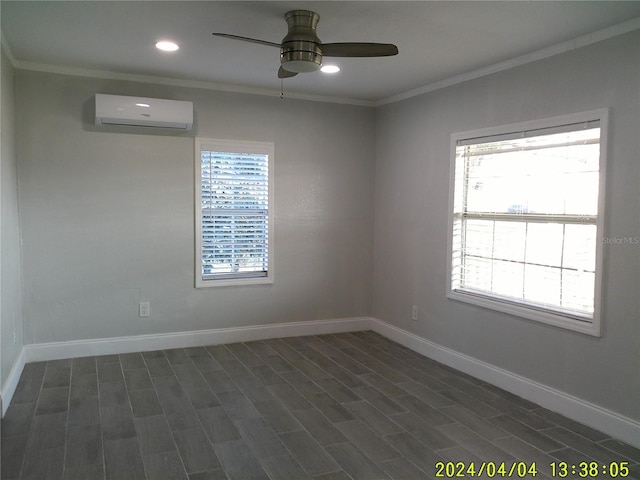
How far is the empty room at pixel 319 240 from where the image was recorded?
2.83 metres

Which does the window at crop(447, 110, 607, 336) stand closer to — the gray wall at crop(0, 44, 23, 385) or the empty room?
the empty room

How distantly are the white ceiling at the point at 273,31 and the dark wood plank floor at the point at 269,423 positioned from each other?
248 centimetres

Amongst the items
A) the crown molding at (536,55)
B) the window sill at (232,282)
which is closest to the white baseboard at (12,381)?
the window sill at (232,282)

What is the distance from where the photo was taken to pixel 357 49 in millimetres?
2771

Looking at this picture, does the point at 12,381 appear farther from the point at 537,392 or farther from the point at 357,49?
the point at 537,392

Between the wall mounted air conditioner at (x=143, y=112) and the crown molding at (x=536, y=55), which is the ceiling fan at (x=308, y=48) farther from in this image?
the wall mounted air conditioner at (x=143, y=112)

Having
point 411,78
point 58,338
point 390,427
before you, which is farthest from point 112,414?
point 411,78

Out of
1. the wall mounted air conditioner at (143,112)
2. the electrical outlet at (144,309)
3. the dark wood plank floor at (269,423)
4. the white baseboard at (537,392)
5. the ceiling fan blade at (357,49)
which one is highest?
the ceiling fan blade at (357,49)

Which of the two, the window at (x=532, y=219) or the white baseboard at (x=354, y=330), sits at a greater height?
the window at (x=532, y=219)

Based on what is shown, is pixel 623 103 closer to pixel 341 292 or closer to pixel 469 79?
pixel 469 79

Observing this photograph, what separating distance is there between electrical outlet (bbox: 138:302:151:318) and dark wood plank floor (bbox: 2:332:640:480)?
0.38 meters

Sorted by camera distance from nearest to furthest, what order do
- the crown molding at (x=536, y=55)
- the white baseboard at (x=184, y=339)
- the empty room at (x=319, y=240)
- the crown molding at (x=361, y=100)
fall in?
the empty room at (x=319, y=240) < the crown molding at (x=536, y=55) < the crown molding at (x=361, y=100) < the white baseboard at (x=184, y=339)

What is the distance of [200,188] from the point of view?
4.68m

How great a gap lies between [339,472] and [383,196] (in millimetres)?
3261
